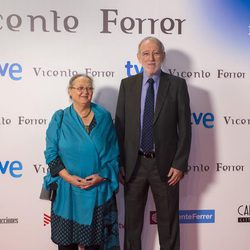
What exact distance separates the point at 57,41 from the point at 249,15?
1.47 m

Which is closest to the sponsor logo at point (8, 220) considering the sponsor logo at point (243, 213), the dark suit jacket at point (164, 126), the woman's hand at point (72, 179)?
the woman's hand at point (72, 179)

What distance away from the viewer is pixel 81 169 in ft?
7.37

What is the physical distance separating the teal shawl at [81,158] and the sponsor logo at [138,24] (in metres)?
0.76

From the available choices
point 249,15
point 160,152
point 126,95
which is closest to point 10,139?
point 126,95

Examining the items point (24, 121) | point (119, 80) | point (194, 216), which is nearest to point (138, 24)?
point (119, 80)

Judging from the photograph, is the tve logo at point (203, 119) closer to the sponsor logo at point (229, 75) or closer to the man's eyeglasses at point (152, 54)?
the sponsor logo at point (229, 75)

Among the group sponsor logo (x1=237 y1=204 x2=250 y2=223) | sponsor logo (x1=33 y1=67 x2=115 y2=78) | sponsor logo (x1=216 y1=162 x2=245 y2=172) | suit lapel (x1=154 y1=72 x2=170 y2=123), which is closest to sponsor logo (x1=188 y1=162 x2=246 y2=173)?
sponsor logo (x1=216 y1=162 x2=245 y2=172)

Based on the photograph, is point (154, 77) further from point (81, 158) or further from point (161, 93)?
point (81, 158)

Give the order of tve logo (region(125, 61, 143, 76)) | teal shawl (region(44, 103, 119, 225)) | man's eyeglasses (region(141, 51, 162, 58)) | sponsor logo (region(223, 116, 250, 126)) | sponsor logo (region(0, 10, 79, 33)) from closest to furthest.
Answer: teal shawl (region(44, 103, 119, 225)) → man's eyeglasses (region(141, 51, 162, 58)) → sponsor logo (region(0, 10, 79, 33)) → tve logo (region(125, 61, 143, 76)) → sponsor logo (region(223, 116, 250, 126))

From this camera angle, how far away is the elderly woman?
2234 mm

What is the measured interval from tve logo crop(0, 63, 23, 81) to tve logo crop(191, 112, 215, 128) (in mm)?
1353

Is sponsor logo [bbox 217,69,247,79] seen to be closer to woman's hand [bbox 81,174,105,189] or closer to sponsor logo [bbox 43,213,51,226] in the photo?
woman's hand [bbox 81,174,105,189]

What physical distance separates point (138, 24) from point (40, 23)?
72 cm

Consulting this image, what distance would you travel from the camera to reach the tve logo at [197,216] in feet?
9.64
